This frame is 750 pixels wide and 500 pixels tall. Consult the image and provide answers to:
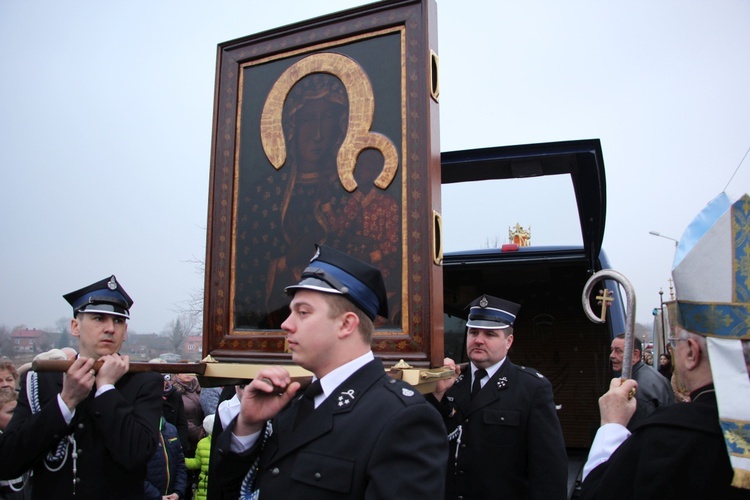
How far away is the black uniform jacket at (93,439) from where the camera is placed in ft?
7.89

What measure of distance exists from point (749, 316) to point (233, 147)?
2.47 m

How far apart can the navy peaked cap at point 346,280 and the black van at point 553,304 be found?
3041 mm

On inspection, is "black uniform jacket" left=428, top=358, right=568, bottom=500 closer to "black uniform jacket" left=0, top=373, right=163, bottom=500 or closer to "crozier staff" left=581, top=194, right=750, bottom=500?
"crozier staff" left=581, top=194, right=750, bottom=500

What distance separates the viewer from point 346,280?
6.56ft

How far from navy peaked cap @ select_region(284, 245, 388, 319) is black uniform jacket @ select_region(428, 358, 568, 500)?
1.75 metres

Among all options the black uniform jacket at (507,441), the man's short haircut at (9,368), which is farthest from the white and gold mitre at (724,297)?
the man's short haircut at (9,368)

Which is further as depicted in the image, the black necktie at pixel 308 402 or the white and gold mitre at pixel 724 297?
the black necktie at pixel 308 402

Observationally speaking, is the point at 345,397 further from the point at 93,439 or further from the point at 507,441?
the point at 507,441

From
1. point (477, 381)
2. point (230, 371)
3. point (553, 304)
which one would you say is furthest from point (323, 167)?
point (553, 304)

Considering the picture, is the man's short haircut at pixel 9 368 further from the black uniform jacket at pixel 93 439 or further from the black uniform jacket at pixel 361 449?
the black uniform jacket at pixel 361 449

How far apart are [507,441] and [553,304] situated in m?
4.64

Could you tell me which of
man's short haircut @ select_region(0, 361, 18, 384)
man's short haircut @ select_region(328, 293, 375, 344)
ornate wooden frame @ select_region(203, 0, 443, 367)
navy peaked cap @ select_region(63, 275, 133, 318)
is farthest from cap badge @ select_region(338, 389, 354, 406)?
man's short haircut @ select_region(0, 361, 18, 384)

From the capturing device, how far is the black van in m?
5.42

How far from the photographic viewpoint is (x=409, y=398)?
183 centimetres
